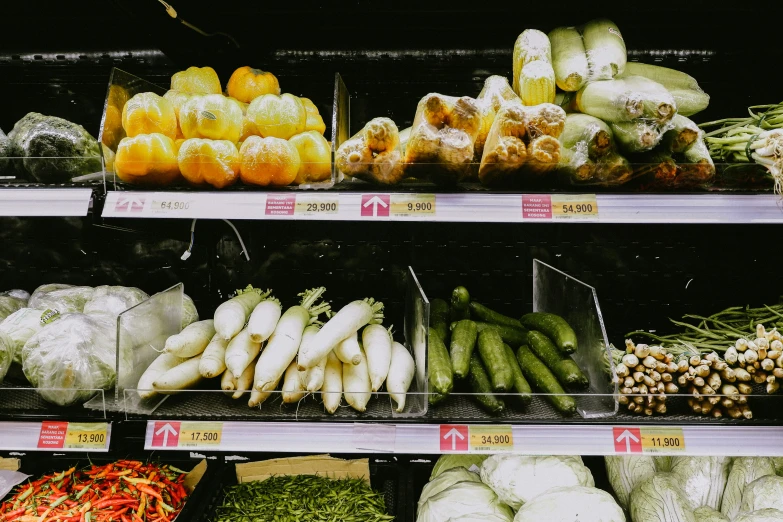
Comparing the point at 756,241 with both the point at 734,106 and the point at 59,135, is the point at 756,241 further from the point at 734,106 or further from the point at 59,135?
the point at 59,135

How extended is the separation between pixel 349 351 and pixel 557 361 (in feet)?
1.71

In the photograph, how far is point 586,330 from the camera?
1.43 meters

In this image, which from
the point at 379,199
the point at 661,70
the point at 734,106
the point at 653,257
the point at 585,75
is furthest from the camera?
the point at 653,257

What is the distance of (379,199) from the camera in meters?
1.24

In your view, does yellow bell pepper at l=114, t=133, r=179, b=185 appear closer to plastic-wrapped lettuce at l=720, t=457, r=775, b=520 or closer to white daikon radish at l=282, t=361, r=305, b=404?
white daikon radish at l=282, t=361, r=305, b=404

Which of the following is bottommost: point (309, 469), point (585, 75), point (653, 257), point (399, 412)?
point (309, 469)

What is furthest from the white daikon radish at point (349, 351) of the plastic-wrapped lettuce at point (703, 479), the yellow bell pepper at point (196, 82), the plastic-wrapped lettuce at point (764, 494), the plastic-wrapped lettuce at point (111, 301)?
the plastic-wrapped lettuce at point (764, 494)

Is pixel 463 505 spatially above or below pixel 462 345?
below

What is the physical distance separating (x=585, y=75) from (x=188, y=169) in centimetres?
97

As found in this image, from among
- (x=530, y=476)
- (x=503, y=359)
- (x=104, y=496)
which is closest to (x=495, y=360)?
(x=503, y=359)

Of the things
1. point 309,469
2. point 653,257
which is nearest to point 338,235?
point 309,469

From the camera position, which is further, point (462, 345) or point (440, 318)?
point (440, 318)

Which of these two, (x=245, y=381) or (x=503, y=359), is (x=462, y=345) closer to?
(x=503, y=359)

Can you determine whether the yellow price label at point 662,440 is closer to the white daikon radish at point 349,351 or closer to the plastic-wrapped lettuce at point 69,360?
the white daikon radish at point 349,351
